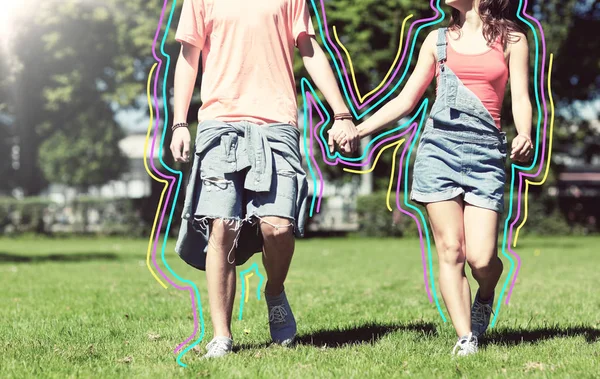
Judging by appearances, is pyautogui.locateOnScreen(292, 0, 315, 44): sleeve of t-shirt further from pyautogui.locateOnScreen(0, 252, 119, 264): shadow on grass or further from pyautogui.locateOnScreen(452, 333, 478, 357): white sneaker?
pyautogui.locateOnScreen(0, 252, 119, 264): shadow on grass

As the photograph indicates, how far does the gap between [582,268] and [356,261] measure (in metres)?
3.83

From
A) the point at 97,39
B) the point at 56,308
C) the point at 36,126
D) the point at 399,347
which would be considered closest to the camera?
the point at 399,347

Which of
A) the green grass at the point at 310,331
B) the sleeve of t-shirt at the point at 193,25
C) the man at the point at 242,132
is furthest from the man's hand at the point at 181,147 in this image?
the green grass at the point at 310,331

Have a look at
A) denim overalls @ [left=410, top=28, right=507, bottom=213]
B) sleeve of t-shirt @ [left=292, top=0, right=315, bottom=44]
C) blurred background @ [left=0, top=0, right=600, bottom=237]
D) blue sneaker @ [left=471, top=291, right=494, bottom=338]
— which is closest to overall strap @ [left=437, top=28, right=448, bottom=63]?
denim overalls @ [left=410, top=28, right=507, bottom=213]

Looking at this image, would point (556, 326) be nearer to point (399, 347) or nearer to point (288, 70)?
point (399, 347)

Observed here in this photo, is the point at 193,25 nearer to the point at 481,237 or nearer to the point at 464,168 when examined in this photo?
the point at 464,168

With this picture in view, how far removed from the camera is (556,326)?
5.76 meters

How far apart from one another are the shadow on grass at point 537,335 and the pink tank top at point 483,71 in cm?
137

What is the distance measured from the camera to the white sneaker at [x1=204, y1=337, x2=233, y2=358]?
4289 millimetres

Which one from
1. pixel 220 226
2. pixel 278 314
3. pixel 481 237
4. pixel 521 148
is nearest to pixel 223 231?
pixel 220 226

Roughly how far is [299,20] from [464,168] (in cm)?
116

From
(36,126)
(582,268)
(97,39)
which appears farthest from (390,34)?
(36,126)

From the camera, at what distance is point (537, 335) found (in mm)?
5281

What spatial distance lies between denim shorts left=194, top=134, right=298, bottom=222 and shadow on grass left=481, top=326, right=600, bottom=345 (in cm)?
150
